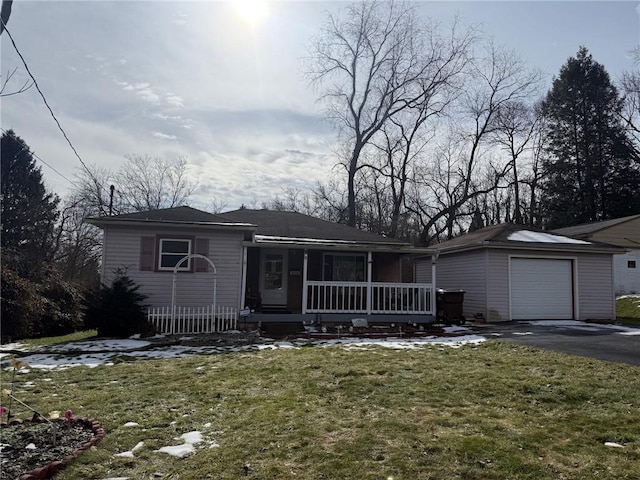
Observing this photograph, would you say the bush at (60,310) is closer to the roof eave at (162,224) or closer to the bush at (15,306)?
the bush at (15,306)

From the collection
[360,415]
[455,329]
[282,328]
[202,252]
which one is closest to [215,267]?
[202,252]

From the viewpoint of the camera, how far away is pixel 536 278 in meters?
15.1

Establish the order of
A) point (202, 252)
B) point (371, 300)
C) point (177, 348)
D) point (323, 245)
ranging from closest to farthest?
point (177, 348) → point (202, 252) → point (371, 300) → point (323, 245)

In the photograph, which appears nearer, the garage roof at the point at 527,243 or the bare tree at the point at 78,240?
the garage roof at the point at 527,243

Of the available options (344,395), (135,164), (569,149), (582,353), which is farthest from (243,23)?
(569,149)

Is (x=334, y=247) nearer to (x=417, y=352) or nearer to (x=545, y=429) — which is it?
(x=417, y=352)

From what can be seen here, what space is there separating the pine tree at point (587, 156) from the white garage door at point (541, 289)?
2233cm

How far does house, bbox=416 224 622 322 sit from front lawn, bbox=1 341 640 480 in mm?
7597

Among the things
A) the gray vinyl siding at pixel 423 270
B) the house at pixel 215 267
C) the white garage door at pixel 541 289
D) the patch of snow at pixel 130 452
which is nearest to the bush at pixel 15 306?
the house at pixel 215 267

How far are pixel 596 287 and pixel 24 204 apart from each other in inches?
1215

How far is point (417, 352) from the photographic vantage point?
8352 mm

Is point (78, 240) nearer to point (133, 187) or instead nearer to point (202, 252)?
point (133, 187)

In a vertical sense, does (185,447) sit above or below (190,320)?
below

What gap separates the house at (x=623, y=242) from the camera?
23.7m
